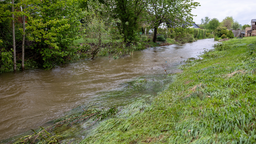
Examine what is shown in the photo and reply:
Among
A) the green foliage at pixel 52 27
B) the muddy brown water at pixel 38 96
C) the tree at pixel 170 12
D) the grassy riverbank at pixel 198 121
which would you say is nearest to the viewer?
the grassy riverbank at pixel 198 121

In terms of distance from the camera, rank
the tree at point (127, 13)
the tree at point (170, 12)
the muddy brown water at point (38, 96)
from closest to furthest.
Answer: the muddy brown water at point (38, 96) → the tree at point (127, 13) → the tree at point (170, 12)

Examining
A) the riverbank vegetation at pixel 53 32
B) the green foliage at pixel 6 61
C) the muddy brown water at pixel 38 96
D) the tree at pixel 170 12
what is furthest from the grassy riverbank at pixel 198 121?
the tree at pixel 170 12

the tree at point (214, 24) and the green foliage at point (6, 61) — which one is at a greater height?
the tree at point (214, 24)

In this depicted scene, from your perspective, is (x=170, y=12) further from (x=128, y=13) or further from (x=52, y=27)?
(x=52, y=27)

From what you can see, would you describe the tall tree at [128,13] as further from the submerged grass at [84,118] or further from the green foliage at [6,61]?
the submerged grass at [84,118]

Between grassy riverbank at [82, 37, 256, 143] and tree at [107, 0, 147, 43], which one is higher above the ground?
tree at [107, 0, 147, 43]

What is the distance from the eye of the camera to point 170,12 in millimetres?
20922

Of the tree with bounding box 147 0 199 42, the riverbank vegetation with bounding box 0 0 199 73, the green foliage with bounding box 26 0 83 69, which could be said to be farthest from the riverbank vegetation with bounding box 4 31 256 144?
the tree with bounding box 147 0 199 42

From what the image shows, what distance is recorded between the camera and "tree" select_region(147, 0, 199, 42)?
20.3 m

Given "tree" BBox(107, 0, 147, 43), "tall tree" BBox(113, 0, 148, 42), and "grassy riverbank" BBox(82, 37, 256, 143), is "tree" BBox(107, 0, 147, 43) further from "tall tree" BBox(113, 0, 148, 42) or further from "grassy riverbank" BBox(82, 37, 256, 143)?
"grassy riverbank" BBox(82, 37, 256, 143)

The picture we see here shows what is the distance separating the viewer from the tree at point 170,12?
66.5 ft

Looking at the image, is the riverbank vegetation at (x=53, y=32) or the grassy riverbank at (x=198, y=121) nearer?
the grassy riverbank at (x=198, y=121)

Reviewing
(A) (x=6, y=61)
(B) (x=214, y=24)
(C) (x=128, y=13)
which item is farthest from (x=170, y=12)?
(B) (x=214, y=24)

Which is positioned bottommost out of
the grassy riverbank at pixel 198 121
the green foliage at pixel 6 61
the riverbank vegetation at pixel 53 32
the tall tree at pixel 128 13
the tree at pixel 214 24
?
the grassy riverbank at pixel 198 121
